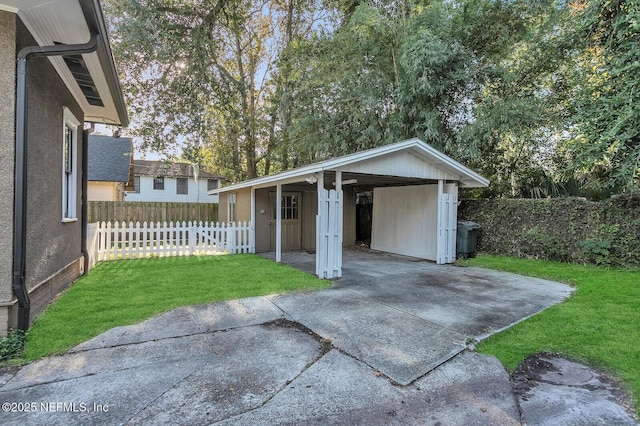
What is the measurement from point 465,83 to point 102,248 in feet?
38.3

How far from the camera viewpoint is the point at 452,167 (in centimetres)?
877

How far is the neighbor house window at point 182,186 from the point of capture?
26.1 meters

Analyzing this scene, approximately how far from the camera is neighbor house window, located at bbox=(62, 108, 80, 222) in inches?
224

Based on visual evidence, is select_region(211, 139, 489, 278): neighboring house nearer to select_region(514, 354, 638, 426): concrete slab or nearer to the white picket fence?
the white picket fence

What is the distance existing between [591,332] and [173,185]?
26.5 m

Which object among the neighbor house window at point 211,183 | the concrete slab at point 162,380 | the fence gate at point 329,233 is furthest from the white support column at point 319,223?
the neighbor house window at point 211,183

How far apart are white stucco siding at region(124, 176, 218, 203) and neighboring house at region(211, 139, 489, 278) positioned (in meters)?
12.9

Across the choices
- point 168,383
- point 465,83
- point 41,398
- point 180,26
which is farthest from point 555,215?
point 180,26

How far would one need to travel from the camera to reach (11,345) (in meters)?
3.34

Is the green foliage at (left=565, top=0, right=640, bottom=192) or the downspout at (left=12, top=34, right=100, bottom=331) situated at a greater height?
the green foliage at (left=565, top=0, right=640, bottom=192)

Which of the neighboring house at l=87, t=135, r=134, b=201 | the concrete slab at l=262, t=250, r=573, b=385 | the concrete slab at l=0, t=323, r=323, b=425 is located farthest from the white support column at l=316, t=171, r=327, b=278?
the neighboring house at l=87, t=135, r=134, b=201

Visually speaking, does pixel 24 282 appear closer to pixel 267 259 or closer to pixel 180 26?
pixel 267 259

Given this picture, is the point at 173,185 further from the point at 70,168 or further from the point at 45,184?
the point at 45,184

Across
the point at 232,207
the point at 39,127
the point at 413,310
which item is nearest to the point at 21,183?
the point at 39,127
